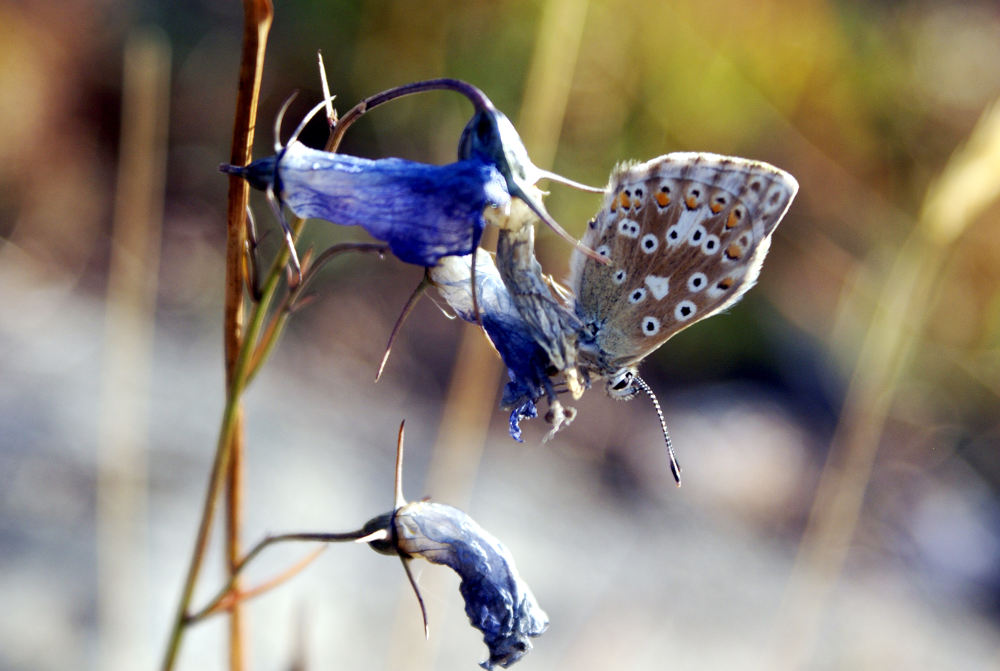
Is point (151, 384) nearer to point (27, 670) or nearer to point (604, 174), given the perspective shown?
point (27, 670)

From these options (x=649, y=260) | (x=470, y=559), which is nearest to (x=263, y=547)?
(x=470, y=559)

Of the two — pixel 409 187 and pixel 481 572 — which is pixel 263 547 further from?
pixel 409 187

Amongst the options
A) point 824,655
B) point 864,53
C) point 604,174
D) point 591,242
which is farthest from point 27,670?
point 864,53

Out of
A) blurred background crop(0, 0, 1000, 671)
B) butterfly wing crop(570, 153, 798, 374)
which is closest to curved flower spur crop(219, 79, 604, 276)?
butterfly wing crop(570, 153, 798, 374)

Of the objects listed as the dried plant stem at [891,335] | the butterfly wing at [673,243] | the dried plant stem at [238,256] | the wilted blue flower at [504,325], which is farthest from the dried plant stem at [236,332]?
the dried plant stem at [891,335]

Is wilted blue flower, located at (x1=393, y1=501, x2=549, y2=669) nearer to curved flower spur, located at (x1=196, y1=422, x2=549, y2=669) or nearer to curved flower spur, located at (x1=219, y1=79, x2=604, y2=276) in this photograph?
curved flower spur, located at (x1=196, y1=422, x2=549, y2=669)
